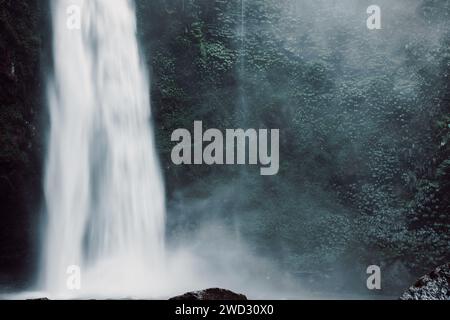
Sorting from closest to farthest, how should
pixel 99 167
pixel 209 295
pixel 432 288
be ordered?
pixel 432 288
pixel 209 295
pixel 99 167

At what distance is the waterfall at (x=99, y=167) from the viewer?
866cm

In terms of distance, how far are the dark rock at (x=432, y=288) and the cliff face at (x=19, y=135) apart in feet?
25.5

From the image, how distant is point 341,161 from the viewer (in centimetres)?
1101

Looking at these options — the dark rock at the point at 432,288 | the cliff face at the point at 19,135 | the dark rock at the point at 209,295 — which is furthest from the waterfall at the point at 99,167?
the dark rock at the point at 432,288

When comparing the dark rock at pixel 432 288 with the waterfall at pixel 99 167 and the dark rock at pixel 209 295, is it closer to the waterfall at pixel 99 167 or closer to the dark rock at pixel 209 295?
the dark rock at pixel 209 295

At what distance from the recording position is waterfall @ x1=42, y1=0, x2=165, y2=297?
866 centimetres

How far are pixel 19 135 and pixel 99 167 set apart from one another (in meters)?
1.81

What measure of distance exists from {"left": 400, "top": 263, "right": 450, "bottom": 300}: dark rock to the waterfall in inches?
236

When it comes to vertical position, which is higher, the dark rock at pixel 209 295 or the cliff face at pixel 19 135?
the cliff face at pixel 19 135

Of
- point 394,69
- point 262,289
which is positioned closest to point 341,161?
point 394,69

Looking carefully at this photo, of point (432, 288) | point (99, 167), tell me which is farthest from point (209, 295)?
point (99, 167)

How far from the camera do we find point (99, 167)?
30.7 feet

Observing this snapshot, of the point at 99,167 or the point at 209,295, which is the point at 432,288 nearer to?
the point at 209,295

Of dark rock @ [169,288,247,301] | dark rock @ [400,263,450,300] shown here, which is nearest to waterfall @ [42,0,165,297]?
dark rock @ [169,288,247,301]
